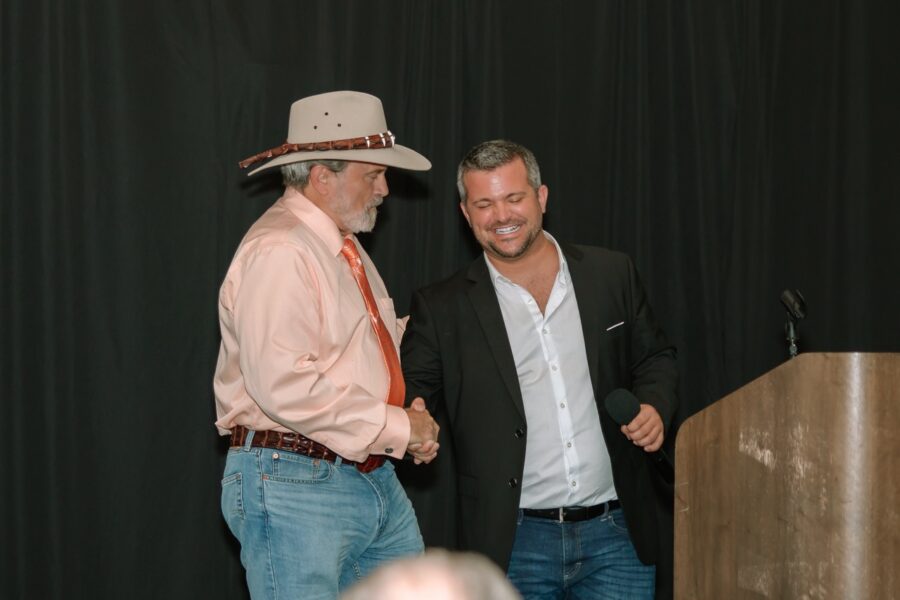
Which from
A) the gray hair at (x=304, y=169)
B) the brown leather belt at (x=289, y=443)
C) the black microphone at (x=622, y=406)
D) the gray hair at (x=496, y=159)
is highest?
Result: the gray hair at (x=496, y=159)

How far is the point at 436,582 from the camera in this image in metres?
0.94

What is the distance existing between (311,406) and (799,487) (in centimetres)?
110

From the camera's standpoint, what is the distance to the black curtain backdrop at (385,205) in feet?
12.1

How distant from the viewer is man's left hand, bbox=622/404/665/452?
2744 mm

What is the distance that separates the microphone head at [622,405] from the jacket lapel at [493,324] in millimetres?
323

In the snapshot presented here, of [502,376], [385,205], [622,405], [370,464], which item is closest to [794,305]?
[622,405]

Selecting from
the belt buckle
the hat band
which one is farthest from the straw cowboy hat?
the belt buckle

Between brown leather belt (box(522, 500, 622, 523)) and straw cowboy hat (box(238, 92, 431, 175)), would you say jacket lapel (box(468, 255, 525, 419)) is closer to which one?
brown leather belt (box(522, 500, 622, 523))

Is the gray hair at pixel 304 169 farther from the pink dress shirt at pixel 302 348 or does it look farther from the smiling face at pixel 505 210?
the smiling face at pixel 505 210

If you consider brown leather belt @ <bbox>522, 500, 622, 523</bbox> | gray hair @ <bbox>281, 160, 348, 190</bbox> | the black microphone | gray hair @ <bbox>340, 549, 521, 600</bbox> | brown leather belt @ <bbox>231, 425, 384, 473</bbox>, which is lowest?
brown leather belt @ <bbox>522, 500, 622, 523</bbox>

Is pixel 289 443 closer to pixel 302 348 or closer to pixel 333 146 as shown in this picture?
pixel 302 348

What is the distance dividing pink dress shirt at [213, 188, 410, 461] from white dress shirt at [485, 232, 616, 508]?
0.44 metres

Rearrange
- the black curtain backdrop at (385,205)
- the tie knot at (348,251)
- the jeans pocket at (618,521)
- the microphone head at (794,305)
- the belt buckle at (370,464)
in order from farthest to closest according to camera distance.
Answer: the black curtain backdrop at (385,205) → the jeans pocket at (618,521) → the tie knot at (348,251) → the belt buckle at (370,464) → the microphone head at (794,305)

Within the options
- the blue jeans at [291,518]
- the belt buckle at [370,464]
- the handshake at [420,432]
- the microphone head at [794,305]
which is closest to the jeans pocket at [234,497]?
the blue jeans at [291,518]
